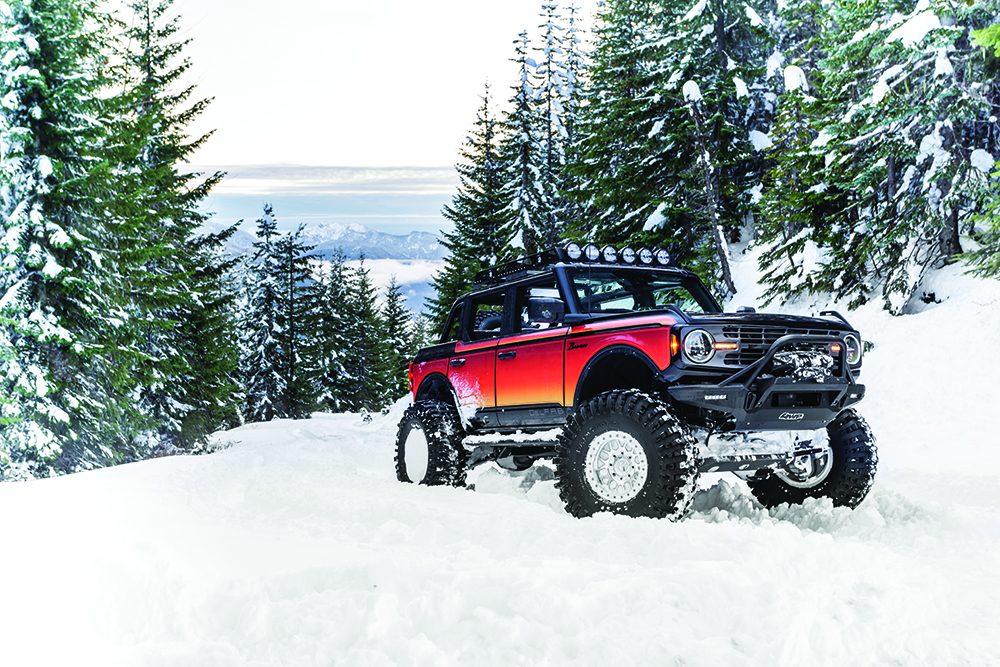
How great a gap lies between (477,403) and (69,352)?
1180 cm

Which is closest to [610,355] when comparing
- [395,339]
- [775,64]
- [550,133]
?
[775,64]

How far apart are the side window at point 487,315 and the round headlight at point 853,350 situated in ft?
10.7

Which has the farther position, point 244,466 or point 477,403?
point 244,466

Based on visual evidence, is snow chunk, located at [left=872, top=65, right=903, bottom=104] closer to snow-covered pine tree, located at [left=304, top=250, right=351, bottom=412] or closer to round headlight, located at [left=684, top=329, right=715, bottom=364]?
round headlight, located at [left=684, top=329, right=715, bottom=364]

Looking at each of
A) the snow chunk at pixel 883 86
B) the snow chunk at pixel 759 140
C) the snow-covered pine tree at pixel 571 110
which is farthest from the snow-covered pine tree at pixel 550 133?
the snow chunk at pixel 883 86

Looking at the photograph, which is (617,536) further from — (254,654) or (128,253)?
(128,253)

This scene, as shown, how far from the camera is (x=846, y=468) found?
20.0 feet

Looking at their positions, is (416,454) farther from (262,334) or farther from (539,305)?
(262,334)

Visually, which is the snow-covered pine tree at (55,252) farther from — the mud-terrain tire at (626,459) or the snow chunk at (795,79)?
the snow chunk at (795,79)

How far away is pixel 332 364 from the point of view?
146 ft

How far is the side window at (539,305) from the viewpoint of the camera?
6.38m

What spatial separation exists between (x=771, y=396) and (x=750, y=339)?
483mm

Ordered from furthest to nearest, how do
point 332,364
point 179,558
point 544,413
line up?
point 332,364, point 544,413, point 179,558

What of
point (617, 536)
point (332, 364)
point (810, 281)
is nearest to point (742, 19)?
point (810, 281)
